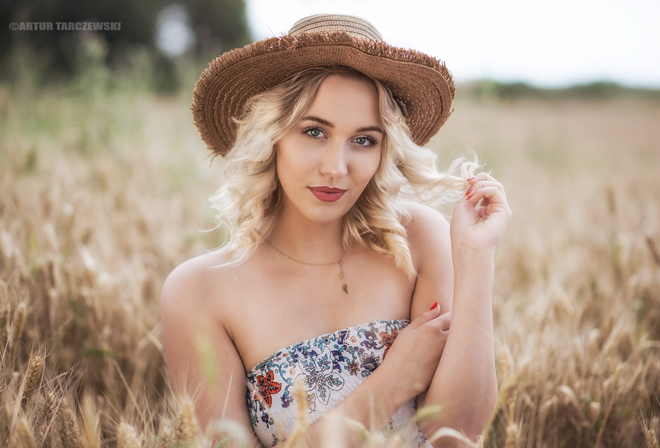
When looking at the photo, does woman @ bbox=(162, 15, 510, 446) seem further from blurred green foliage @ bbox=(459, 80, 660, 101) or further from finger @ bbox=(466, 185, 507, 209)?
blurred green foliage @ bbox=(459, 80, 660, 101)

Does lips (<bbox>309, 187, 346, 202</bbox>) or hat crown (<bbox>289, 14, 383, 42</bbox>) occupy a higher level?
hat crown (<bbox>289, 14, 383, 42</bbox>)

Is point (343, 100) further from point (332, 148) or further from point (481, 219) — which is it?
point (481, 219)

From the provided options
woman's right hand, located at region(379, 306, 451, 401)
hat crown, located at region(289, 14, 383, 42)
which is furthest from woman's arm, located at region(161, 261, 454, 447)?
hat crown, located at region(289, 14, 383, 42)

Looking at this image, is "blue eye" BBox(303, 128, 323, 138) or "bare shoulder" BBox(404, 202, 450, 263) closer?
"blue eye" BBox(303, 128, 323, 138)

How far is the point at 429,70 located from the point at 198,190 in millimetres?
3278

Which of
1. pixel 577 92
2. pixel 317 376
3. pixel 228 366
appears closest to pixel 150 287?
pixel 228 366

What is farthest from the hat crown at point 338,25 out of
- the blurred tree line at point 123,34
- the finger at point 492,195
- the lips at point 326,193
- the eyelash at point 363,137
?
the blurred tree line at point 123,34

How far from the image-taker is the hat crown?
1.62 metres

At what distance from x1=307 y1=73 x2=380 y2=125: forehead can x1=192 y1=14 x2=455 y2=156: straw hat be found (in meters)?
0.05

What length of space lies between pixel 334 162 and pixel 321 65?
363mm

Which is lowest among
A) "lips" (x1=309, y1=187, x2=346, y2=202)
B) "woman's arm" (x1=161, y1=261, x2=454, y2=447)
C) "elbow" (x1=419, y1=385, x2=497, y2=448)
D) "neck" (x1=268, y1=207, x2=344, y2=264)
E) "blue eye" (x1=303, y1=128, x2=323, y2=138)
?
"elbow" (x1=419, y1=385, x2=497, y2=448)

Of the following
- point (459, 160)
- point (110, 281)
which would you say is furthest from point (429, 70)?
point (110, 281)

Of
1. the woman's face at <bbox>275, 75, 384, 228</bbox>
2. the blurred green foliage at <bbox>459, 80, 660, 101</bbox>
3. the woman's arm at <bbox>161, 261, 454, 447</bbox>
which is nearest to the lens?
the woman's arm at <bbox>161, 261, 454, 447</bbox>

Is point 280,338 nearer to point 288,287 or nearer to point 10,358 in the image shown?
point 288,287
